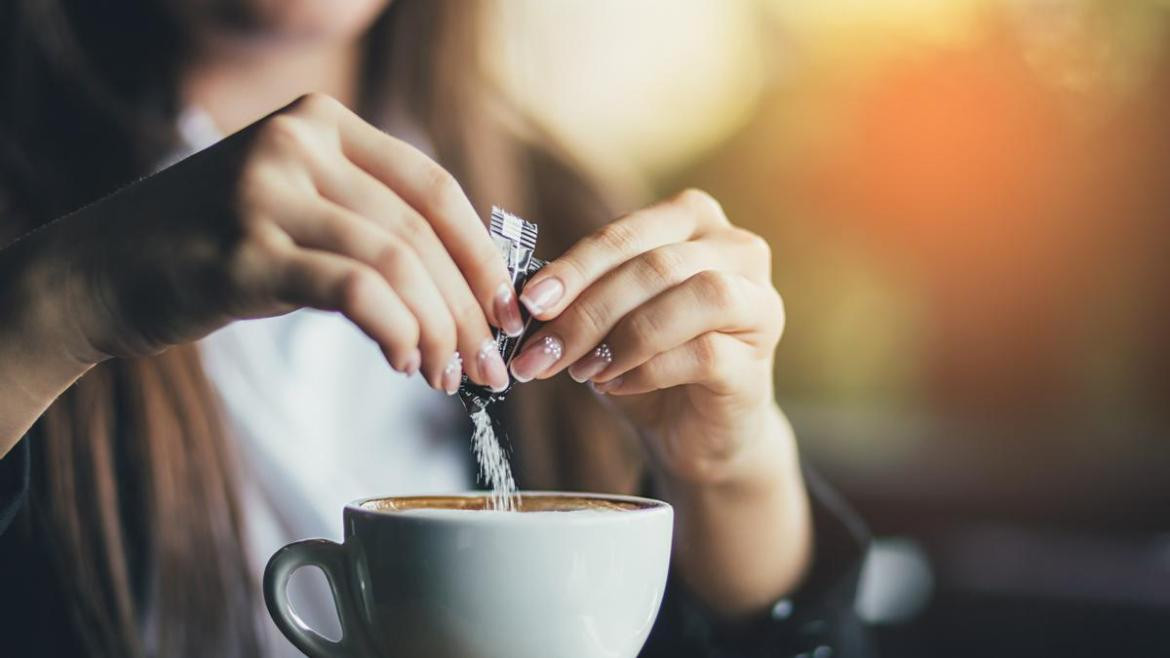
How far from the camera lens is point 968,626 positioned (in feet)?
8.03

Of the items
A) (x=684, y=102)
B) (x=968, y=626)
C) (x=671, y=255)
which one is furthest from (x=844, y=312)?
(x=671, y=255)

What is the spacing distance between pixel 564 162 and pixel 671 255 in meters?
0.76

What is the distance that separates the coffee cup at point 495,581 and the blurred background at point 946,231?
6.88ft

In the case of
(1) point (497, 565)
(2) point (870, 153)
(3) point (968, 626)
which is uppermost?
(2) point (870, 153)

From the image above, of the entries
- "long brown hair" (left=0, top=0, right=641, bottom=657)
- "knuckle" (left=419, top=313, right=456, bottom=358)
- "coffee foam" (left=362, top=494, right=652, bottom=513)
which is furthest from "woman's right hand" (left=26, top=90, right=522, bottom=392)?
"long brown hair" (left=0, top=0, right=641, bottom=657)

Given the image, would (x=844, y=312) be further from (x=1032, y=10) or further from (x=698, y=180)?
(x=1032, y=10)

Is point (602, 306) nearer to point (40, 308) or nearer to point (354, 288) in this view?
point (354, 288)

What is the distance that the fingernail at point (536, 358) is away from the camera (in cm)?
54

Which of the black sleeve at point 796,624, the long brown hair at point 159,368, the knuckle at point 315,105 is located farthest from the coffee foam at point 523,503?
the long brown hair at point 159,368

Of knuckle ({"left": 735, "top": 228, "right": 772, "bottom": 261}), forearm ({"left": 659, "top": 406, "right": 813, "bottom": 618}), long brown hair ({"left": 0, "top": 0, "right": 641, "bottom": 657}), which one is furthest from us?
long brown hair ({"left": 0, "top": 0, "right": 641, "bottom": 657})

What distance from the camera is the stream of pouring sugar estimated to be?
1.91ft

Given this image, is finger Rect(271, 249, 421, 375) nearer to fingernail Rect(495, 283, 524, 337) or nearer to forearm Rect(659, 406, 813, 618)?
fingernail Rect(495, 283, 524, 337)

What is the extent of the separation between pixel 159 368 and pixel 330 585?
649 mm

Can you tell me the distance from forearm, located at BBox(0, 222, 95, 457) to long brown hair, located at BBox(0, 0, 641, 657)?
0.47 metres
